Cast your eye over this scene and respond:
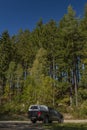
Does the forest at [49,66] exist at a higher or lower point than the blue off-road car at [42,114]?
higher

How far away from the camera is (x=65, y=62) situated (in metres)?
56.3

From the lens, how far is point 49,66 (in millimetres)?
63156

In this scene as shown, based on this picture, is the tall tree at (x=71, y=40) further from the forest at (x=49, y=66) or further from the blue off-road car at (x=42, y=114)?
the blue off-road car at (x=42, y=114)

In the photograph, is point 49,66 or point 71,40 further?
point 49,66

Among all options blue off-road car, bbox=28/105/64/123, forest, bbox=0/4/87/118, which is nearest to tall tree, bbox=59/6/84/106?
forest, bbox=0/4/87/118

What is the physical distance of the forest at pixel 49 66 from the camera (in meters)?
51.5

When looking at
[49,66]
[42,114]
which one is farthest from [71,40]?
[42,114]

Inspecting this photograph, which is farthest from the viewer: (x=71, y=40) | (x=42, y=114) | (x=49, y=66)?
(x=49, y=66)

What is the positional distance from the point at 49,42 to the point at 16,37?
16481 millimetres

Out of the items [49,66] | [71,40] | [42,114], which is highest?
[71,40]

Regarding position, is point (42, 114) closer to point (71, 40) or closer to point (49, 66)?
point (71, 40)

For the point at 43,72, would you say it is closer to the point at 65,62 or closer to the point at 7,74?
the point at 65,62

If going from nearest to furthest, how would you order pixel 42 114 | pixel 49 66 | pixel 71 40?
pixel 42 114
pixel 71 40
pixel 49 66

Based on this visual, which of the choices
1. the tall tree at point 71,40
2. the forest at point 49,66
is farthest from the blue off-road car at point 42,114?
the tall tree at point 71,40
